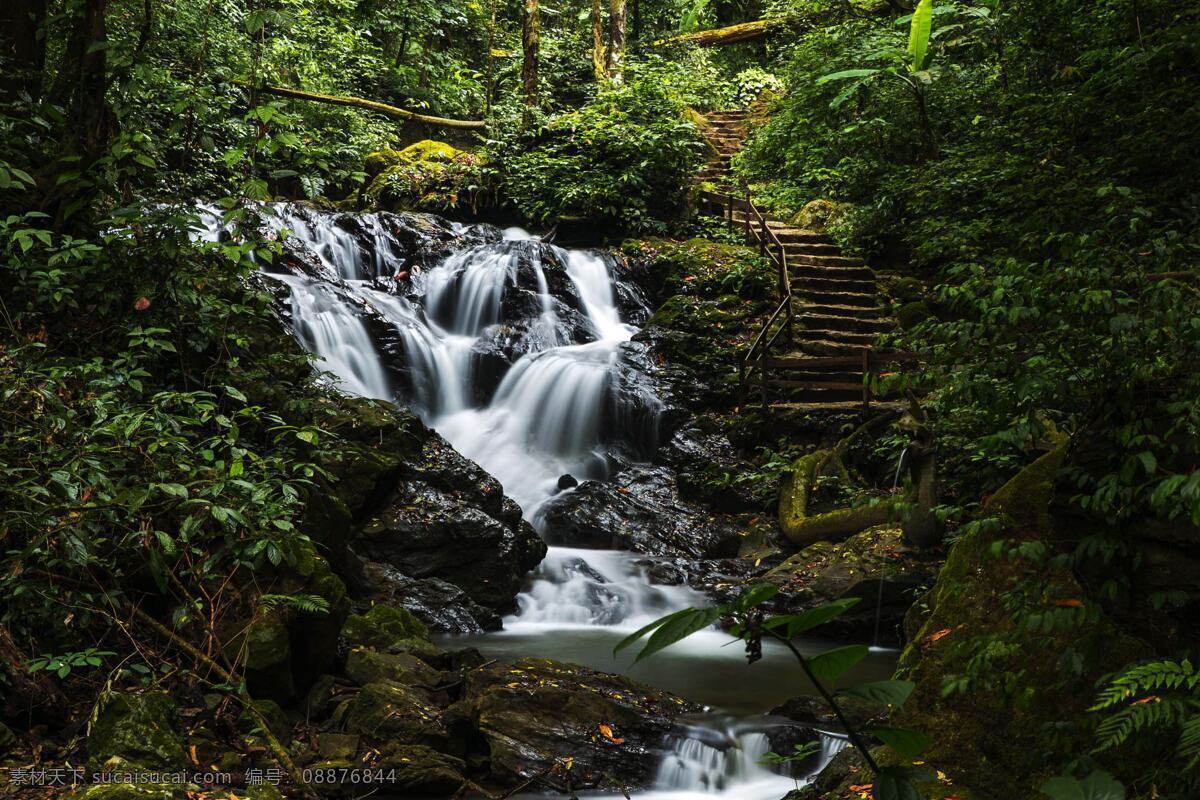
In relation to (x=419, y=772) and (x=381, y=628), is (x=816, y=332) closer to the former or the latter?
Answer: (x=381, y=628)

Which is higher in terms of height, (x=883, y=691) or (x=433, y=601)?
(x=883, y=691)

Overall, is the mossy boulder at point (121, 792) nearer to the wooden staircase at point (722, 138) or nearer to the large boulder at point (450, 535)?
the large boulder at point (450, 535)

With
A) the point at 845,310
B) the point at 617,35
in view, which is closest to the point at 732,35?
the point at 617,35

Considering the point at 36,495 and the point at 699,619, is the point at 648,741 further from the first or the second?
the point at 699,619

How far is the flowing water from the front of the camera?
650 centimetres

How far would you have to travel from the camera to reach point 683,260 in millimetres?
15172

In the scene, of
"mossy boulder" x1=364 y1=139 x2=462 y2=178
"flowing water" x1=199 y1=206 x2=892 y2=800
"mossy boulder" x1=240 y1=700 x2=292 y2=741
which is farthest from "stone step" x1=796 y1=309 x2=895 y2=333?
"mossy boulder" x1=240 y1=700 x2=292 y2=741

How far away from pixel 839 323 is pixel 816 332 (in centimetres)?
55

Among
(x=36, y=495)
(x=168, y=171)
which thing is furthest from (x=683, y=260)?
(x=36, y=495)

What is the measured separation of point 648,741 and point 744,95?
2127 cm

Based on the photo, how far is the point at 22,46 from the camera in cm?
691

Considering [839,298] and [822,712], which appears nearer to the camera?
[822,712]

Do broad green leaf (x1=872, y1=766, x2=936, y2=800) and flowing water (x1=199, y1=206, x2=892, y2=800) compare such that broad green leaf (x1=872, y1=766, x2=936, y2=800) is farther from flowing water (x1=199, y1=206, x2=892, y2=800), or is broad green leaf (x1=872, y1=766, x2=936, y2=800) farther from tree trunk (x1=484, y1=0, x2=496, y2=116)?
tree trunk (x1=484, y1=0, x2=496, y2=116)

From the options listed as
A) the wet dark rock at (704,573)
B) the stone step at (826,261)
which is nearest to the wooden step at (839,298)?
the stone step at (826,261)
